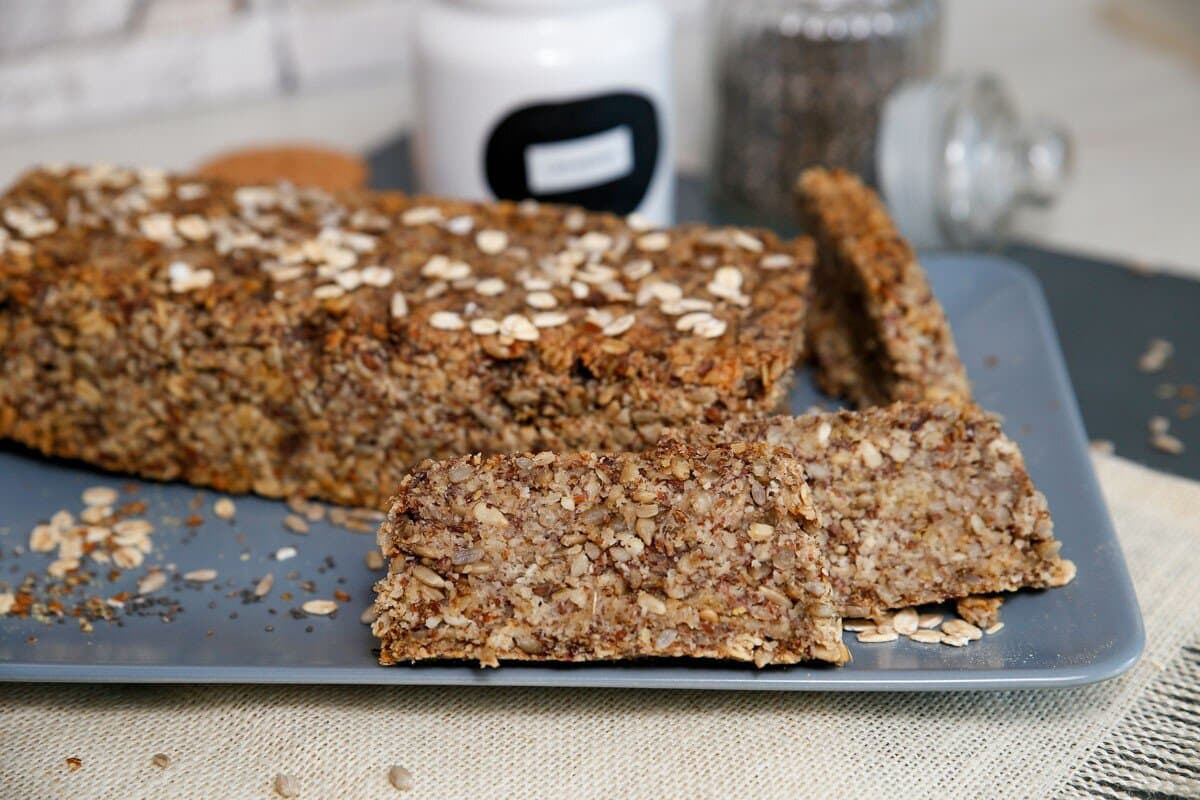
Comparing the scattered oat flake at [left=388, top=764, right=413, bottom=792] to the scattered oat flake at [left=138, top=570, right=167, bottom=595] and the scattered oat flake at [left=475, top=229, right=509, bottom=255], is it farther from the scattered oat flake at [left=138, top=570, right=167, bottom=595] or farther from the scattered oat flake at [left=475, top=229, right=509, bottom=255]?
the scattered oat flake at [left=475, top=229, right=509, bottom=255]

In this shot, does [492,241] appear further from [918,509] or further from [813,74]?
[813,74]

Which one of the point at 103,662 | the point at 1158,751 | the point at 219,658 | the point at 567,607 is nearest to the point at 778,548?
the point at 567,607

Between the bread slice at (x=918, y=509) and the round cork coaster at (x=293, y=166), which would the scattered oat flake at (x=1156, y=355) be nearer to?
the bread slice at (x=918, y=509)

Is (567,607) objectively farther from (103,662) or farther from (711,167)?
(711,167)

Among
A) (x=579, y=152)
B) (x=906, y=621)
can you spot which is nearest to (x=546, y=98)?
(x=579, y=152)

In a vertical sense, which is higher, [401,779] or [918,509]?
[918,509]

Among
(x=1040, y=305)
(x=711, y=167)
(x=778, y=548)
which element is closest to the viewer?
(x=778, y=548)
